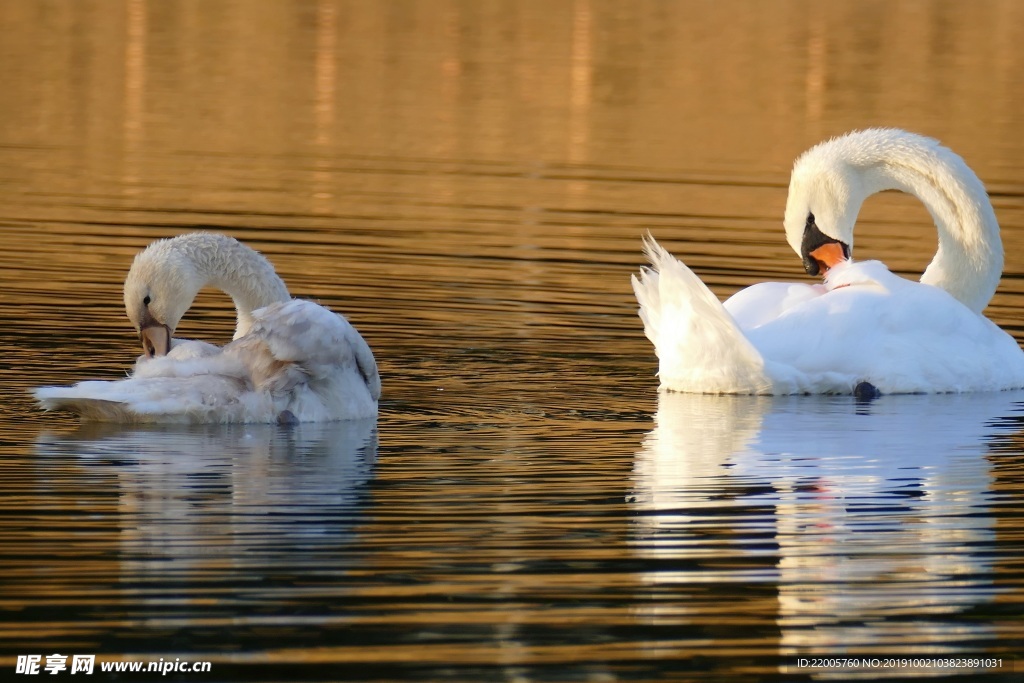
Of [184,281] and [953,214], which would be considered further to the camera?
[953,214]

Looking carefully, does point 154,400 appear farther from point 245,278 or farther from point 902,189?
point 902,189

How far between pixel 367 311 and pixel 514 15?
28.6m

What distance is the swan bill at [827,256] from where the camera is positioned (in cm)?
1123

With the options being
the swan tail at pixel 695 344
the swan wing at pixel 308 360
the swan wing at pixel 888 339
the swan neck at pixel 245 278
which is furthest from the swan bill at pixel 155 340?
the swan wing at pixel 888 339

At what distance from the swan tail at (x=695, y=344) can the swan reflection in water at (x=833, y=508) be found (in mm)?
77

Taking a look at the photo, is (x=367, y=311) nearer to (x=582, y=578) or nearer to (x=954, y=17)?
(x=582, y=578)

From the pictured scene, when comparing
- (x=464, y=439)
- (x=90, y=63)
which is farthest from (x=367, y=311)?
(x=90, y=63)

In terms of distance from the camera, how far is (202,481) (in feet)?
24.1

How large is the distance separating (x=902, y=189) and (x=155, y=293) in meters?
4.37

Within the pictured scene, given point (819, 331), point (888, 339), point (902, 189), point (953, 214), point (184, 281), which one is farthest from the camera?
point (953, 214)

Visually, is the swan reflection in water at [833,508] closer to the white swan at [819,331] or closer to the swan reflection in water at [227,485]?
the white swan at [819,331]

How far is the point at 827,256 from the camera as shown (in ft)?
36.9

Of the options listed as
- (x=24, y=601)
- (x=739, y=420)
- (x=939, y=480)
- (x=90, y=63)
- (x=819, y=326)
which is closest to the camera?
(x=24, y=601)

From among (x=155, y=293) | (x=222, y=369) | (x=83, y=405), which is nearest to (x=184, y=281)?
(x=155, y=293)
